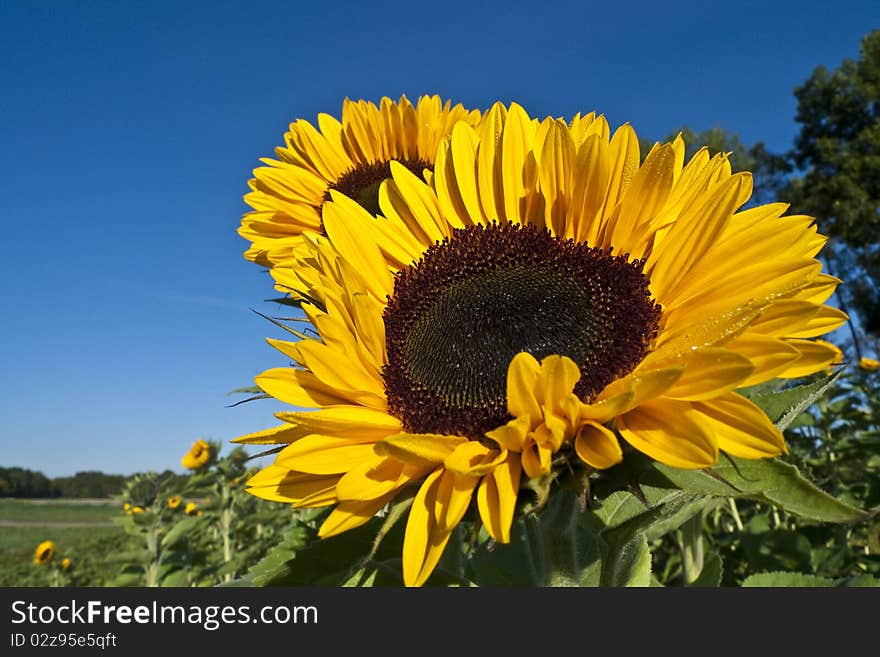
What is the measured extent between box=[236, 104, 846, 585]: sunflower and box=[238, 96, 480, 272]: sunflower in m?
1.37

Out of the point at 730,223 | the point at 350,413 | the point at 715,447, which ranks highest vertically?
the point at 730,223

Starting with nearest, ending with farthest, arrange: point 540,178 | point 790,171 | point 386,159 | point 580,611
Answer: point 580,611
point 540,178
point 386,159
point 790,171

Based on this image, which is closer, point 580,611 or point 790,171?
point 580,611

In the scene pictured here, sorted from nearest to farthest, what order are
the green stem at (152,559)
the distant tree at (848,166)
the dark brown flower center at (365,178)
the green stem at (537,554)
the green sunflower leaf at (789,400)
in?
the green sunflower leaf at (789,400) → the green stem at (537,554) → the dark brown flower center at (365,178) → the green stem at (152,559) → the distant tree at (848,166)

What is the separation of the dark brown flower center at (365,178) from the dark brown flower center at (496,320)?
1608 mm

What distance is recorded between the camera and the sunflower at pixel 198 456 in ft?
26.7

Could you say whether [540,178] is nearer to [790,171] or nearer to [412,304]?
[412,304]

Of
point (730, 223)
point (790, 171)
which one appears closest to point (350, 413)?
point (730, 223)

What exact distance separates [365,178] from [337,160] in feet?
0.60

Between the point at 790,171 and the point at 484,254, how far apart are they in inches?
1078

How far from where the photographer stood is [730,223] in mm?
1284

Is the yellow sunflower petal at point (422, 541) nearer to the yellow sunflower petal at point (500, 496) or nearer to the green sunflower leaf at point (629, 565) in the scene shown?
the yellow sunflower petal at point (500, 496)

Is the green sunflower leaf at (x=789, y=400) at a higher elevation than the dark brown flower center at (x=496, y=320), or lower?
lower

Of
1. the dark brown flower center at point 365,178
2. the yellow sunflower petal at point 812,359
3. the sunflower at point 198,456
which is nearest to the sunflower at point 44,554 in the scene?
the sunflower at point 198,456
